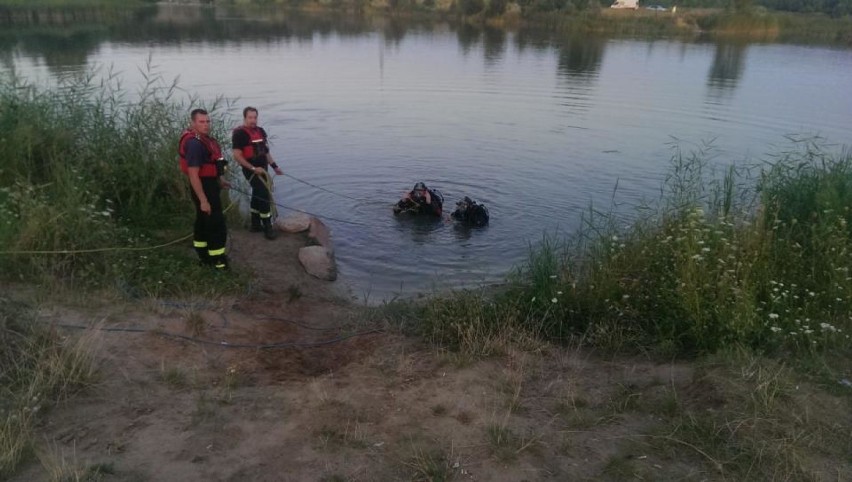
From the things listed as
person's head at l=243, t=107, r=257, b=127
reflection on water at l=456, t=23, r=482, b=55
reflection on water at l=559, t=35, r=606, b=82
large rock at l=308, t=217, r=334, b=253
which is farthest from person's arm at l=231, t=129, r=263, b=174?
reflection on water at l=456, t=23, r=482, b=55

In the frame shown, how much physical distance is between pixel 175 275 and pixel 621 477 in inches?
208

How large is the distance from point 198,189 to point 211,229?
56 centimetres

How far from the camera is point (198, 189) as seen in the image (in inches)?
267

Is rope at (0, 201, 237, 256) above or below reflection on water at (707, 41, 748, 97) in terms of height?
below

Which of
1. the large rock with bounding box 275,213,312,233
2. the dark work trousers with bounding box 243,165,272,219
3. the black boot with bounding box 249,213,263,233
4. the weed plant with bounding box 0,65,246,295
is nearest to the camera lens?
the weed plant with bounding box 0,65,246,295

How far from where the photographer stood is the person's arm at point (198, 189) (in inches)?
265

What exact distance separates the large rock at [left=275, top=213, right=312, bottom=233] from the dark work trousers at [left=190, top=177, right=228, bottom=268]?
2.14m

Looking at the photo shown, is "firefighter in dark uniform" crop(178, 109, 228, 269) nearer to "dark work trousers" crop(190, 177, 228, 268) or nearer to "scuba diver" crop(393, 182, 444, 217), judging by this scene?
"dark work trousers" crop(190, 177, 228, 268)

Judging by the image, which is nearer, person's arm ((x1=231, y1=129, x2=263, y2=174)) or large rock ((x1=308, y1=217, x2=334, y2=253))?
person's arm ((x1=231, y1=129, x2=263, y2=174))

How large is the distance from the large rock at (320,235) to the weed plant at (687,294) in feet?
11.2

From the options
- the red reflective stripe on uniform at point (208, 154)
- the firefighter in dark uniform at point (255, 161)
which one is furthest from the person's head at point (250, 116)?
the red reflective stripe on uniform at point (208, 154)

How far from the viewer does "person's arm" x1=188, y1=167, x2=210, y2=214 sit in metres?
6.72

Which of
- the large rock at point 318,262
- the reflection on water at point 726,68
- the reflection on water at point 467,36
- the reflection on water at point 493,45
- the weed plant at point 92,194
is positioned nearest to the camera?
the weed plant at point 92,194

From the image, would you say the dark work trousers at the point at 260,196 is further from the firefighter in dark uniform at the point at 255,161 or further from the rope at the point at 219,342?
the rope at the point at 219,342
